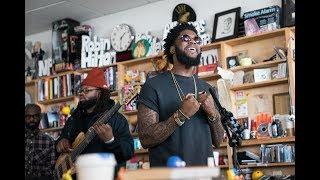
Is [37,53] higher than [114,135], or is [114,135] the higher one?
[37,53]

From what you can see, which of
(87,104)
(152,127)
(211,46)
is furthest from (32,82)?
(152,127)

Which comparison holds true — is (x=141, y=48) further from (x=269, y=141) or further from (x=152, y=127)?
(x=152, y=127)

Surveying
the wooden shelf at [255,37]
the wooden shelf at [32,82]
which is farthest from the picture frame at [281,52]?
the wooden shelf at [32,82]

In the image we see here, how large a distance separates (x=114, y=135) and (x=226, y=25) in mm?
2230

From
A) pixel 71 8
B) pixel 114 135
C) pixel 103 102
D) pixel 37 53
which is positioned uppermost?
pixel 71 8

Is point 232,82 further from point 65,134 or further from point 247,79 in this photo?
point 65,134

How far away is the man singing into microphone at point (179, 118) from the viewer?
2.15 metres

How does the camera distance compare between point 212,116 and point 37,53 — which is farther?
point 37,53

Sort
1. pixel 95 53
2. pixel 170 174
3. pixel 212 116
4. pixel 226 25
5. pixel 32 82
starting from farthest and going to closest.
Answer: pixel 32 82 → pixel 95 53 → pixel 226 25 → pixel 212 116 → pixel 170 174

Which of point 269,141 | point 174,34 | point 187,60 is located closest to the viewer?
point 187,60

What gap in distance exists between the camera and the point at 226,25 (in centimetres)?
493

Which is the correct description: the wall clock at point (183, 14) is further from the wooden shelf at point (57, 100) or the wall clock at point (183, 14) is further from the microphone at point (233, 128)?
the microphone at point (233, 128)
